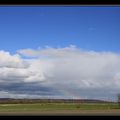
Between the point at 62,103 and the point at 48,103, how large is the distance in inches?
42.2
